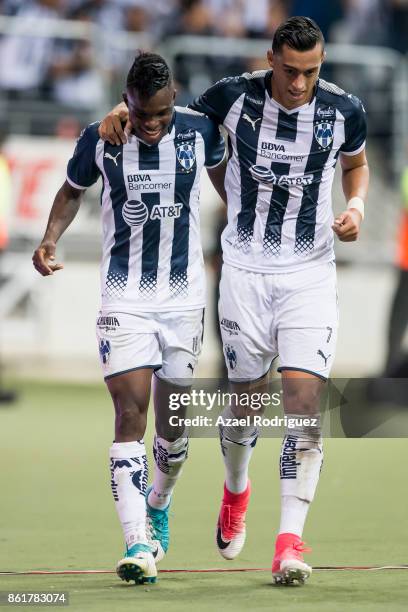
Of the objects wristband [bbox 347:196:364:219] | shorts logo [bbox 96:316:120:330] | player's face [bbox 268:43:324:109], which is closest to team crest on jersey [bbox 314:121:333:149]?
player's face [bbox 268:43:324:109]

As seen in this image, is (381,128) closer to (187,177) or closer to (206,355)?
(206,355)

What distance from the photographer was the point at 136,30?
1638 cm

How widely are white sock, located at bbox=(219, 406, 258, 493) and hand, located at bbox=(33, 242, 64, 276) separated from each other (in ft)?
3.62

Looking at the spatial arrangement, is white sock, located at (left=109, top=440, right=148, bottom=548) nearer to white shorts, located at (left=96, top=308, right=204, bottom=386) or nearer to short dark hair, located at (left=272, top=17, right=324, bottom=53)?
white shorts, located at (left=96, top=308, right=204, bottom=386)

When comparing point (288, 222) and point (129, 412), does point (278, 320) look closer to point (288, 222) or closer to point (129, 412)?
point (288, 222)

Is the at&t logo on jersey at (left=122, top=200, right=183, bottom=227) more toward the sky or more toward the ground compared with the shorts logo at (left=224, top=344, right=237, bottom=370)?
more toward the sky

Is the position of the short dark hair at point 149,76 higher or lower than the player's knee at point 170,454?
higher

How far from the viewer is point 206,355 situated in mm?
15742

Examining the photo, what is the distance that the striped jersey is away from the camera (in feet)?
20.1

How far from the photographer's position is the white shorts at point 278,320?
19.9ft

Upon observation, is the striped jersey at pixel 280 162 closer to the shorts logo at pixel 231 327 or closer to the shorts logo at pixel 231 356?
the shorts logo at pixel 231 327

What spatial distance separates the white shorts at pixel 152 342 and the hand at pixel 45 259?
31 cm

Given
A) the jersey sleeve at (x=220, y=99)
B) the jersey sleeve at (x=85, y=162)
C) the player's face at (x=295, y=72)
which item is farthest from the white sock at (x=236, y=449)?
the player's face at (x=295, y=72)

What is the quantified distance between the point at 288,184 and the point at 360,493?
3.00m
